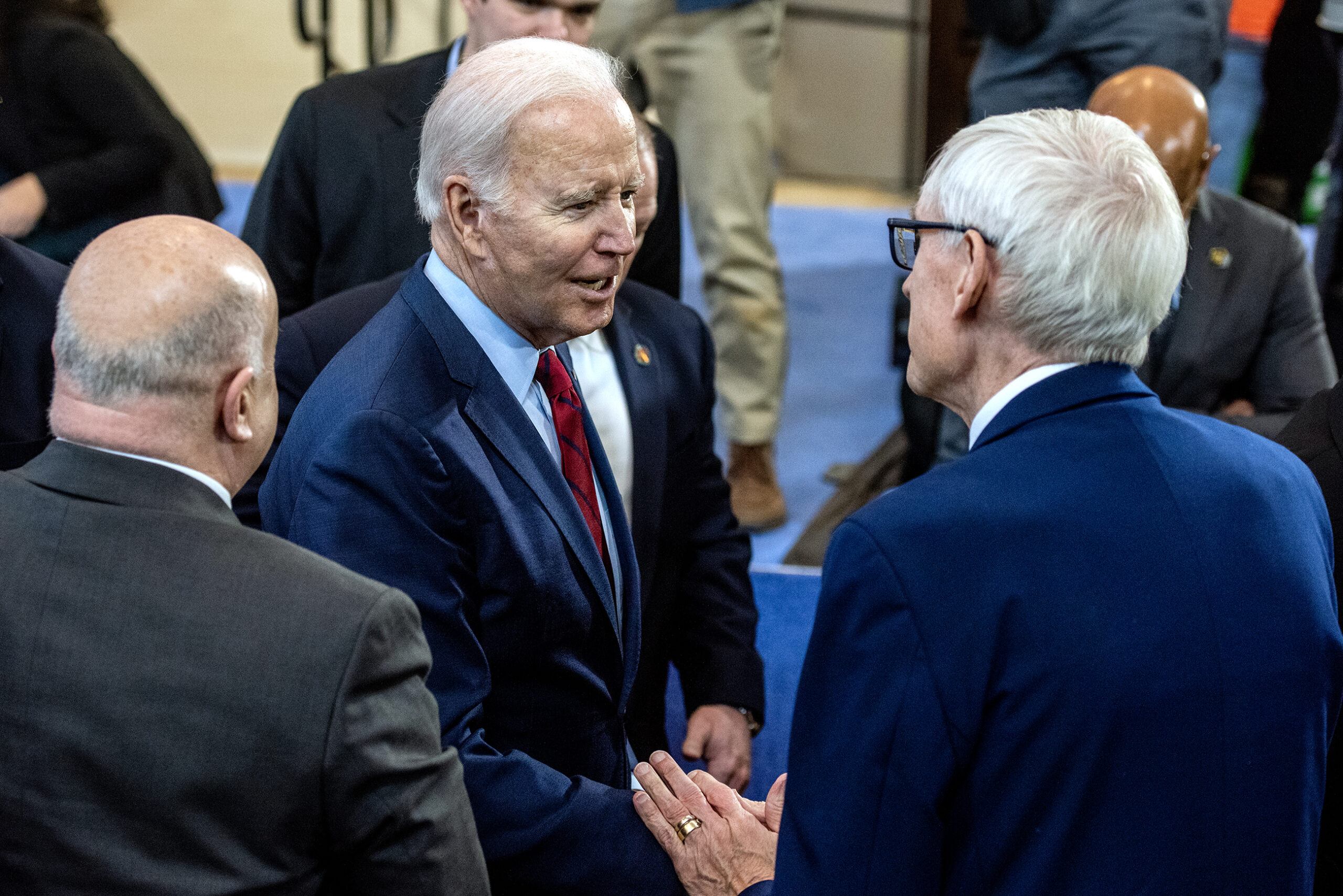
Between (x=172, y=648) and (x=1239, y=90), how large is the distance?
514 centimetres

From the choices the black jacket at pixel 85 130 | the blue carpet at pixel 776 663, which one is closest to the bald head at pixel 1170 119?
the blue carpet at pixel 776 663

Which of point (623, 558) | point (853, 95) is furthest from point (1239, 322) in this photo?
point (853, 95)

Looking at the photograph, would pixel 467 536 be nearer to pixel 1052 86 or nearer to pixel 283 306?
pixel 283 306

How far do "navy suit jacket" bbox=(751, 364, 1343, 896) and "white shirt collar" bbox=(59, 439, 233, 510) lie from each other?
1.84 ft

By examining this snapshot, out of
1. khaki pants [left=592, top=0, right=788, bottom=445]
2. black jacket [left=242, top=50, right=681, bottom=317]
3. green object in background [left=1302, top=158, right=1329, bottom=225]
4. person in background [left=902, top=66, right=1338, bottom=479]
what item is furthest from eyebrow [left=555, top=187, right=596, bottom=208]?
green object in background [left=1302, top=158, right=1329, bottom=225]

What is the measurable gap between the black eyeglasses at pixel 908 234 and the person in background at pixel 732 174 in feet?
8.00

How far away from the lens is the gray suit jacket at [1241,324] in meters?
2.91

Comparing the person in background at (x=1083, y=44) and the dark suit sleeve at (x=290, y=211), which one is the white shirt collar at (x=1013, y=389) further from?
Answer: the person in background at (x=1083, y=44)

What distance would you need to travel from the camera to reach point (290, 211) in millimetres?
2699

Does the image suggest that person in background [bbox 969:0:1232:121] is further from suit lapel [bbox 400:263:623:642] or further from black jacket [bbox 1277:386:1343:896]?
suit lapel [bbox 400:263:623:642]

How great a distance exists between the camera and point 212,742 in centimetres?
117

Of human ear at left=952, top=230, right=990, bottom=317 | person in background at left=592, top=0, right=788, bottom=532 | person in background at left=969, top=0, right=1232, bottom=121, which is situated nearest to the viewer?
human ear at left=952, top=230, right=990, bottom=317

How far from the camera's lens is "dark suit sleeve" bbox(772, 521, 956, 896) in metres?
1.19

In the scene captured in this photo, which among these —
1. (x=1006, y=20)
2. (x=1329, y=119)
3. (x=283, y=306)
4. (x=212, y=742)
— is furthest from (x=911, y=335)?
(x=1329, y=119)
